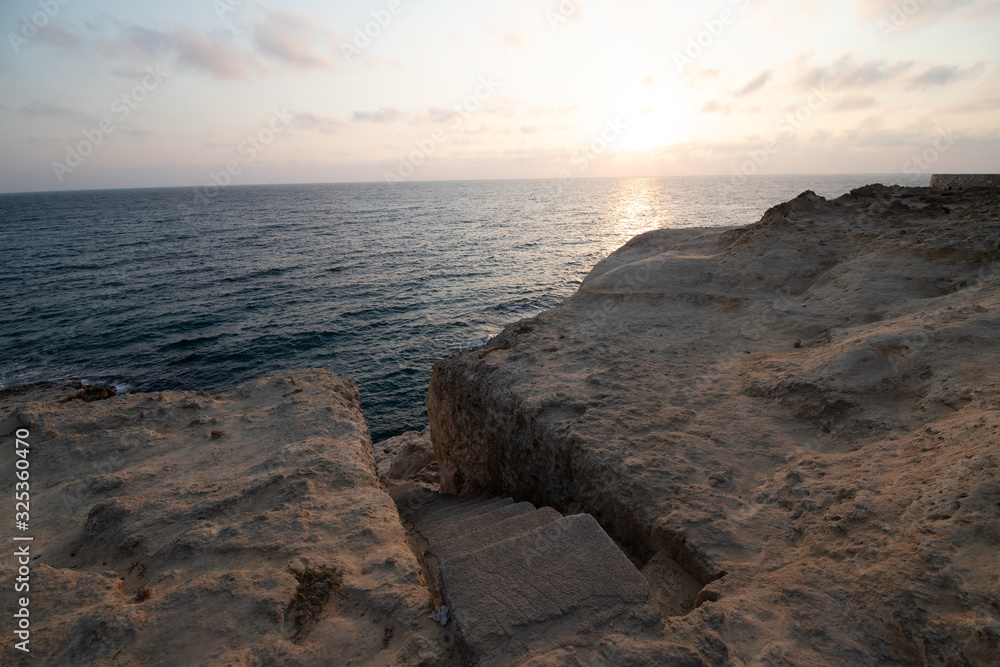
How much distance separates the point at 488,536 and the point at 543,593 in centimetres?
125

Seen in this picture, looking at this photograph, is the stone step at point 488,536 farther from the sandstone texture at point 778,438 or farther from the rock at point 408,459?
the rock at point 408,459

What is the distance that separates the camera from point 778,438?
5363 millimetres

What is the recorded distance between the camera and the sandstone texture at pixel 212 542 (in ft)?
11.9

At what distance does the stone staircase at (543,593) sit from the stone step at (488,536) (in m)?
0.43

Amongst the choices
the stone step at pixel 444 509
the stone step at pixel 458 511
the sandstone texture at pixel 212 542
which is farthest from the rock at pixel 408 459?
the sandstone texture at pixel 212 542

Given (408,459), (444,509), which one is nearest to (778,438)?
(444,509)

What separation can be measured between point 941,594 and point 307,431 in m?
7.48

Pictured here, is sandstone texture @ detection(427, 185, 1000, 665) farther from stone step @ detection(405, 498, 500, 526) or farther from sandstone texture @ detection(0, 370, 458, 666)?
sandstone texture @ detection(0, 370, 458, 666)

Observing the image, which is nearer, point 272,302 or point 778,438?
point 778,438

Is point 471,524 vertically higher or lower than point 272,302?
higher

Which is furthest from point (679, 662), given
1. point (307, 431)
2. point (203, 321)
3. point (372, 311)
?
point (203, 321)

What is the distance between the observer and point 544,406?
650 centimetres

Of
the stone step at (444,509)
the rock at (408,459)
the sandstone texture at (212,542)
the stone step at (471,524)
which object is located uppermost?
the sandstone texture at (212,542)

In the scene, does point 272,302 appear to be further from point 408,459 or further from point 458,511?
point 458,511
